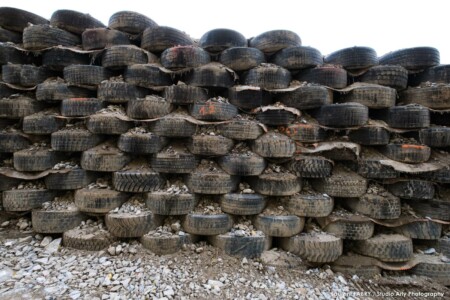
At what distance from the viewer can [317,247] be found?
6.69 ft

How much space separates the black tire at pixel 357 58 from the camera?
7.61ft

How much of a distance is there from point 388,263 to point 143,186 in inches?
101

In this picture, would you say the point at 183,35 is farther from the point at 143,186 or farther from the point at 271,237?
the point at 271,237

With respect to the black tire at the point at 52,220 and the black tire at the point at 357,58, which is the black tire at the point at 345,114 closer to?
the black tire at the point at 357,58

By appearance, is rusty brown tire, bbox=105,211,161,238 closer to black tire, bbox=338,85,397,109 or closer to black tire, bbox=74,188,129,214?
black tire, bbox=74,188,129,214

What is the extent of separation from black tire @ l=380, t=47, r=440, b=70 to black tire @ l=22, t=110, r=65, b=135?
12.5 ft

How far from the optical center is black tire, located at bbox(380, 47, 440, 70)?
2.28m

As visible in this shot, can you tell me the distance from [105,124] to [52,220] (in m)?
1.09

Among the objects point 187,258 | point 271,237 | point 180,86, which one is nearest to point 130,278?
point 187,258

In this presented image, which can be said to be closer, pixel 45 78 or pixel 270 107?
pixel 270 107

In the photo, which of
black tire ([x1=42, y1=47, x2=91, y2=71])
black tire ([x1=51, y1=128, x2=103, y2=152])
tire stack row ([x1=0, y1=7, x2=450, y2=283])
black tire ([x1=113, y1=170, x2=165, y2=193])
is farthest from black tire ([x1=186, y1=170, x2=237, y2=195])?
black tire ([x1=42, y1=47, x2=91, y2=71])

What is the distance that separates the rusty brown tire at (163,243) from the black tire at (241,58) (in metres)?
1.88

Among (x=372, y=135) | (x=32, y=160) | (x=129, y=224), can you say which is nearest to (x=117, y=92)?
(x=32, y=160)

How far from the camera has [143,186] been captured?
6.97 feet
